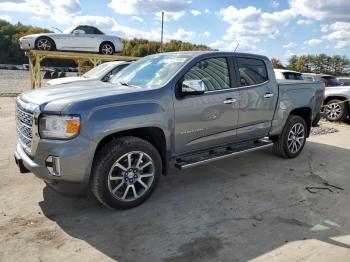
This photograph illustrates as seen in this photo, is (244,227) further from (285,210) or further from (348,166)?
(348,166)

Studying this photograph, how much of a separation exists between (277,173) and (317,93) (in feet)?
6.73

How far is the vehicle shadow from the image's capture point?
3.49 metres

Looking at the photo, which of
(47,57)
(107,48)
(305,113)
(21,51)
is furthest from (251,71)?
(21,51)

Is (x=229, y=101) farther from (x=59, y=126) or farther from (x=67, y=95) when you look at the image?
(x=59, y=126)

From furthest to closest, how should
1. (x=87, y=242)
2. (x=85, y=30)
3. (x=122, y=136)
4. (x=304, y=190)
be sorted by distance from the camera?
(x=85, y=30) → (x=304, y=190) → (x=122, y=136) → (x=87, y=242)

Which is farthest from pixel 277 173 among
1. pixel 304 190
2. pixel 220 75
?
pixel 220 75

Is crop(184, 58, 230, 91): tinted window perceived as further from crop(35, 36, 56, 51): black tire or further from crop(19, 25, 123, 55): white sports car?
crop(35, 36, 56, 51): black tire

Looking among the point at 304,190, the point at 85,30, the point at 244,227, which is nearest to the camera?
the point at 244,227

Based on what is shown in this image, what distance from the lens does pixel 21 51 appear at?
85375mm

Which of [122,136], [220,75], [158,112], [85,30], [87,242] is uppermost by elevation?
[85,30]

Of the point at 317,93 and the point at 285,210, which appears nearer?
the point at 285,210

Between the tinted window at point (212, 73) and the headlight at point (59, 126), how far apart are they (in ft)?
5.48

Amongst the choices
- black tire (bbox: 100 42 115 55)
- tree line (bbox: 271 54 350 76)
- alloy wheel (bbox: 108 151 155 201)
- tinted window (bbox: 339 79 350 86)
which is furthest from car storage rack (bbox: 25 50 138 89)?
tree line (bbox: 271 54 350 76)

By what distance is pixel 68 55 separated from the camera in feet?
51.6
